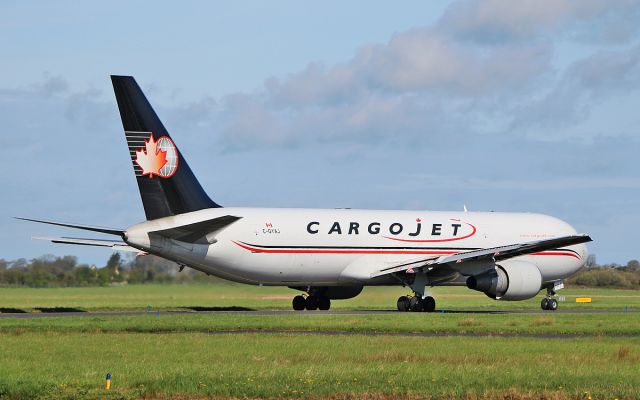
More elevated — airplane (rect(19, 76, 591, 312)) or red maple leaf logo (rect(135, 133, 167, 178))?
red maple leaf logo (rect(135, 133, 167, 178))

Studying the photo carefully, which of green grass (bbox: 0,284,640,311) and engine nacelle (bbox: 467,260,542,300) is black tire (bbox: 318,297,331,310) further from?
engine nacelle (bbox: 467,260,542,300)

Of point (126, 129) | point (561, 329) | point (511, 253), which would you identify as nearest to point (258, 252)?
point (126, 129)

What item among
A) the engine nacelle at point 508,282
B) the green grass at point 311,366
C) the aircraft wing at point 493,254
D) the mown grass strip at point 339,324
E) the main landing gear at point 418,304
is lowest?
the green grass at point 311,366

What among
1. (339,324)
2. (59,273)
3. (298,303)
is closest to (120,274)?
(59,273)

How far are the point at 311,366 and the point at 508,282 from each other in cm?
2514

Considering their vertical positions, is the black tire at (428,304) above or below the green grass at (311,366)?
above

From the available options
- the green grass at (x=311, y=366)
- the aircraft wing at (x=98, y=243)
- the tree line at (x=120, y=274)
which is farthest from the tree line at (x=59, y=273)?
the green grass at (x=311, y=366)

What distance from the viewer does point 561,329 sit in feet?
117

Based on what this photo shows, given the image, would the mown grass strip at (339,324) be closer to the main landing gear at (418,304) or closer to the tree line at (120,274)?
the main landing gear at (418,304)

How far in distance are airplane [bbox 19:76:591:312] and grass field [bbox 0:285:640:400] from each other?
12.7 ft

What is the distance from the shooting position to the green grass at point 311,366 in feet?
63.5

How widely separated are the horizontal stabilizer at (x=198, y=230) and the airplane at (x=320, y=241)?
0.16 feet

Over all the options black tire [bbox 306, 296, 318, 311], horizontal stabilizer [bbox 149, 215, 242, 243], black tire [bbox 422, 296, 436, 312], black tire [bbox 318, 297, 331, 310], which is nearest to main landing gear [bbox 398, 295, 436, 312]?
black tire [bbox 422, 296, 436, 312]

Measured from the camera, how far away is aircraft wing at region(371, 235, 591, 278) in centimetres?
4647
